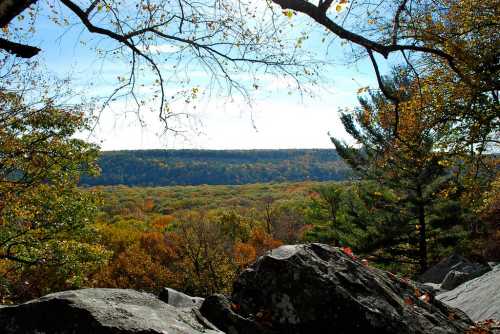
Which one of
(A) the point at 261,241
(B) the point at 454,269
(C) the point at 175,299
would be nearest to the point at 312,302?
(C) the point at 175,299

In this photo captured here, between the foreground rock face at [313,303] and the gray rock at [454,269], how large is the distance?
7.12 m

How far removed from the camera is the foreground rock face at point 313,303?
6.11 metres

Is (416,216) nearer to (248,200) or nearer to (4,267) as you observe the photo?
(4,267)

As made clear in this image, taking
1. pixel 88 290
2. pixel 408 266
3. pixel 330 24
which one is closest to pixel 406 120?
pixel 330 24

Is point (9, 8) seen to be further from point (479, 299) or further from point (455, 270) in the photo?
point (455, 270)

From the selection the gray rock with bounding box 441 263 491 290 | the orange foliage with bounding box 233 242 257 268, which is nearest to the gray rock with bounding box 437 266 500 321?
the gray rock with bounding box 441 263 491 290

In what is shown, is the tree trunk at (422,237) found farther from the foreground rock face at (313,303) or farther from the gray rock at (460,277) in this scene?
the foreground rock face at (313,303)

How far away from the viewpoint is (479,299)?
9.37 m

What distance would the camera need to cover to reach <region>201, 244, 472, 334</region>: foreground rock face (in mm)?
6113

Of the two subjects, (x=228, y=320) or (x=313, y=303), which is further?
(x=313, y=303)

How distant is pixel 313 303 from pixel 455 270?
10.8 m

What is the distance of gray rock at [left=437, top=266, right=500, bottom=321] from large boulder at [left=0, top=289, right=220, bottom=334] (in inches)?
262

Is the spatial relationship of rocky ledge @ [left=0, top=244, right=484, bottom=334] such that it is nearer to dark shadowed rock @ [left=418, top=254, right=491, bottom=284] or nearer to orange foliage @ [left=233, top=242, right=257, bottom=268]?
dark shadowed rock @ [left=418, top=254, right=491, bottom=284]

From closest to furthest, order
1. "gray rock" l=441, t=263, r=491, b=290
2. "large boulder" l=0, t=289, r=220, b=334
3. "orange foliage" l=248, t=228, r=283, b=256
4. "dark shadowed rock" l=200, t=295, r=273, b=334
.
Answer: "large boulder" l=0, t=289, r=220, b=334, "dark shadowed rock" l=200, t=295, r=273, b=334, "gray rock" l=441, t=263, r=491, b=290, "orange foliage" l=248, t=228, r=283, b=256
